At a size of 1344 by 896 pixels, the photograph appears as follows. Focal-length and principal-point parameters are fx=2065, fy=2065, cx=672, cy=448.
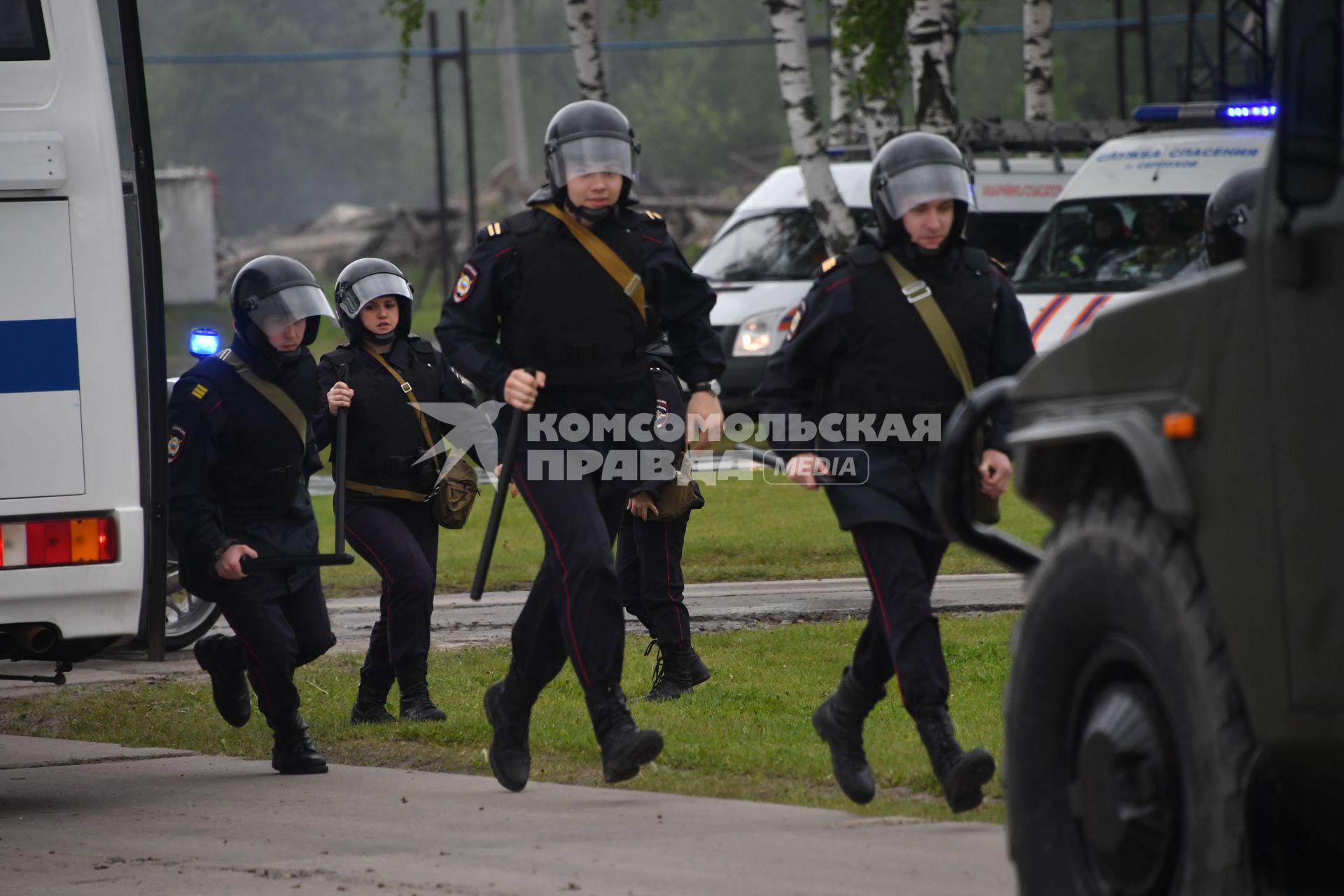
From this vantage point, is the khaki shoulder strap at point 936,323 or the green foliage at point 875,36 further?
the green foliage at point 875,36

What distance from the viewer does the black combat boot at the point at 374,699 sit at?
304 inches

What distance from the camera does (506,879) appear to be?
A: 518 cm

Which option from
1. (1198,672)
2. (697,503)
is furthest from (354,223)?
(1198,672)

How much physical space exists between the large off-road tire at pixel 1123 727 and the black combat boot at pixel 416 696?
12.5ft

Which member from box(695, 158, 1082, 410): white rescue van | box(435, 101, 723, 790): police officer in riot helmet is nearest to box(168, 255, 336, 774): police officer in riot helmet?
box(435, 101, 723, 790): police officer in riot helmet

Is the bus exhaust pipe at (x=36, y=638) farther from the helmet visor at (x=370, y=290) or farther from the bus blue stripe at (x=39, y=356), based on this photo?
the helmet visor at (x=370, y=290)

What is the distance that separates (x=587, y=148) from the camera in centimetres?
623

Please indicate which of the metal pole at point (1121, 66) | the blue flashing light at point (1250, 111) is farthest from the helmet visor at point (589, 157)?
the metal pole at point (1121, 66)

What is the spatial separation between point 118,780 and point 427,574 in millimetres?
1401

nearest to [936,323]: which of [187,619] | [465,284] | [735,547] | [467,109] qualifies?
[465,284]

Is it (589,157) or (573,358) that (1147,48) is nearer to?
(589,157)

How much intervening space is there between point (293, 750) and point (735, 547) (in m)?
6.38

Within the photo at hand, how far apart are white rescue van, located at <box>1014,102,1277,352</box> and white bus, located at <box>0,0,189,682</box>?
9.69 metres

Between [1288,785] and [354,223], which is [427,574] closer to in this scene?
[1288,785]
